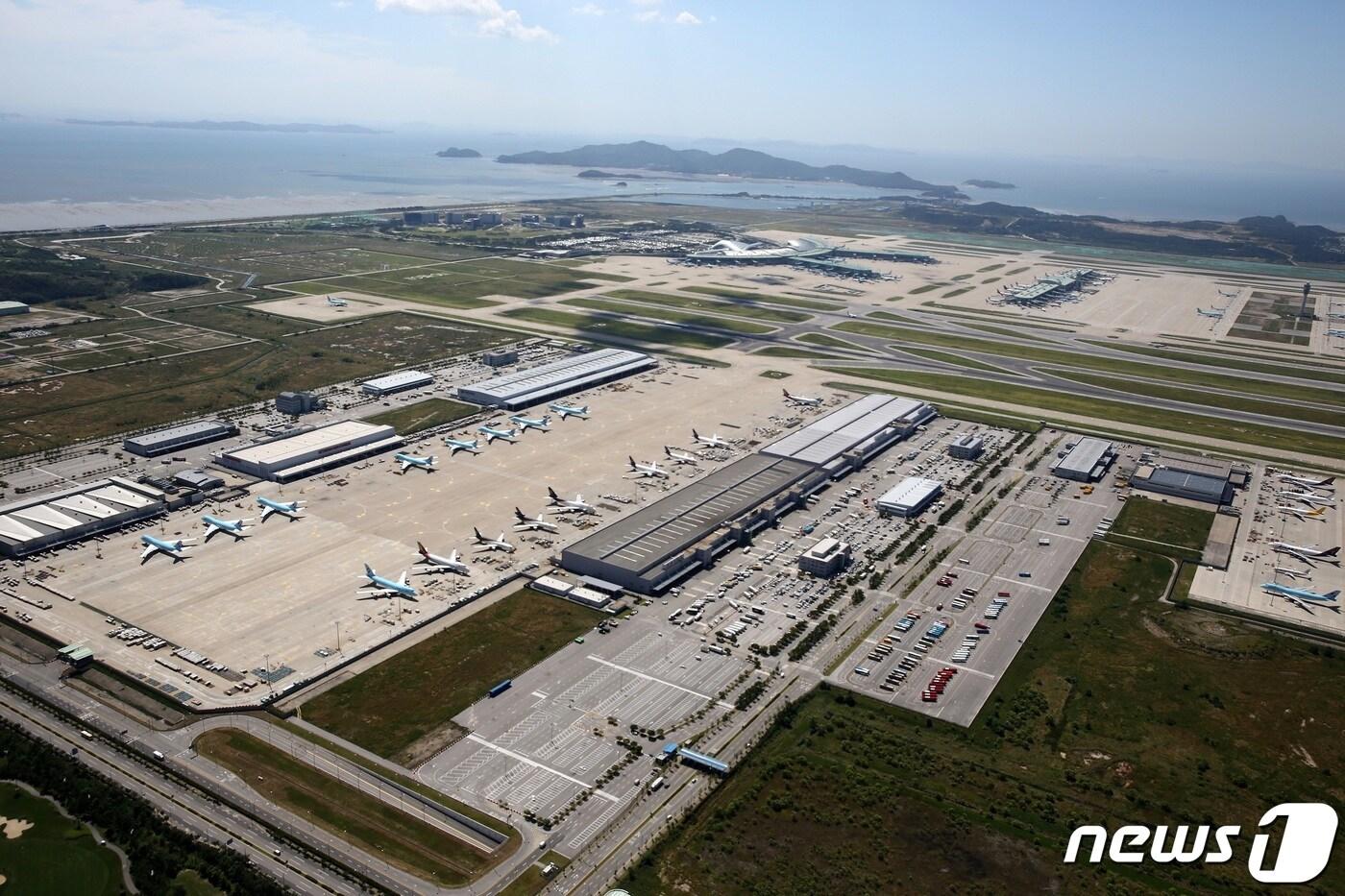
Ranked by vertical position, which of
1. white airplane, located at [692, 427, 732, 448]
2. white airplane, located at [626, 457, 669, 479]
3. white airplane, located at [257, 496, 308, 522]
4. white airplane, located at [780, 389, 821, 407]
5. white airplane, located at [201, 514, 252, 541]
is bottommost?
white airplane, located at [201, 514, 252, 541]

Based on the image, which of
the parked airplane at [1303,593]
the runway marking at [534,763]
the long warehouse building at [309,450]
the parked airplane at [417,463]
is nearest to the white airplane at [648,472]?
the parked airplane at [417,463]

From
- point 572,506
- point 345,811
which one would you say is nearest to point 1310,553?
point 572,506

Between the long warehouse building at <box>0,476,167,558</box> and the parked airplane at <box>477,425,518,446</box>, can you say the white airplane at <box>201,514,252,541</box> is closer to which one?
the long warehouse building at <box>0,476,167,558</box>

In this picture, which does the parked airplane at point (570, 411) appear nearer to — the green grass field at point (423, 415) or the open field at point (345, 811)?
the green grass field at point (423, 415)

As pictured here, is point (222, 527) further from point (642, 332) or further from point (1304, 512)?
point (1304, 512)

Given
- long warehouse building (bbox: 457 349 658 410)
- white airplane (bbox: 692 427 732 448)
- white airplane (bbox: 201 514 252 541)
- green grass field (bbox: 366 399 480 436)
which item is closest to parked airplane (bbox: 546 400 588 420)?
long warehouse building (bbox: 457 349 658 410)
